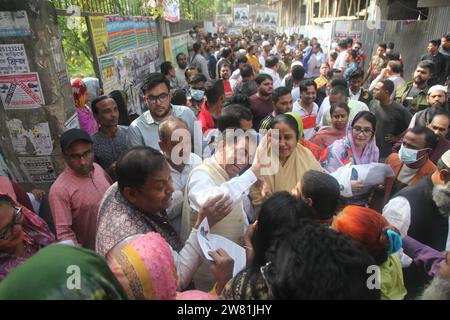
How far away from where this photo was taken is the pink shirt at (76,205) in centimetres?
209

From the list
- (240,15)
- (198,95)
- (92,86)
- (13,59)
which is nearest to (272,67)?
(198,95)

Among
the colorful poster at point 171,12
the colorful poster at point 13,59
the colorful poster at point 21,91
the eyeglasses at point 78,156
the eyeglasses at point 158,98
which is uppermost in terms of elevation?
the colorful poster at point 171,12

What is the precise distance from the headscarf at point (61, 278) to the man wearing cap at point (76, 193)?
1.38m

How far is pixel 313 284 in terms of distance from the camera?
3.21 ft

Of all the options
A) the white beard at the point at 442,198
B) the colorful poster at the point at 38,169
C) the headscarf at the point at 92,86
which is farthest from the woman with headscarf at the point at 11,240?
the headscarf at the point at 92,86

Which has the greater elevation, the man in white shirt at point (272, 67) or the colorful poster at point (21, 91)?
the colorful poster at point (21, 91)

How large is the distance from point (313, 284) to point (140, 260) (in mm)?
581

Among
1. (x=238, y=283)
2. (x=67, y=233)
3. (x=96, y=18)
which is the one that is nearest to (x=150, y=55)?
(x=96, y=18)

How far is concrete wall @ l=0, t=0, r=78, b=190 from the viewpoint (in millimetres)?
2631

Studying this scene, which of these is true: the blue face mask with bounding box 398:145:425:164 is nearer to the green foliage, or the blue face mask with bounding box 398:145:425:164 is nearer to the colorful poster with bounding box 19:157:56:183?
the colorful poster with bounding box 19:157:56:183

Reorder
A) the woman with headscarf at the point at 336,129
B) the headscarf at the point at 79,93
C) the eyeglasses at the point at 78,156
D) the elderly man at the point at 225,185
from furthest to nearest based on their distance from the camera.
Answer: the headscarf at the point at 79,93, the woman with headscarf at the point at 336,129, the eyeglasses at the point at 78,156, the elderly man at the point at 225,185

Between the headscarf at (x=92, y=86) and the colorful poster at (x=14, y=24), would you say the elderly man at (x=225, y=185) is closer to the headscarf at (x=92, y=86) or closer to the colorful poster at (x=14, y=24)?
the colorful poster at (x=14, y=24)

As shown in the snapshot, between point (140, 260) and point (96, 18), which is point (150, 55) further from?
point (140, 260)

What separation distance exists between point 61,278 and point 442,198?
82.2 inches
